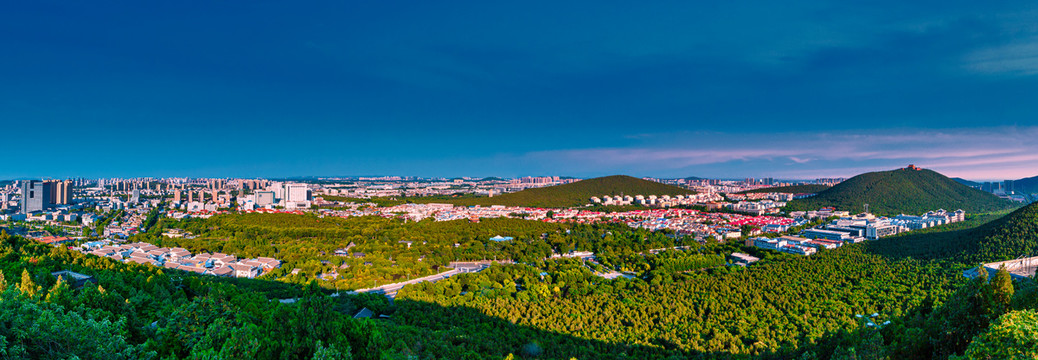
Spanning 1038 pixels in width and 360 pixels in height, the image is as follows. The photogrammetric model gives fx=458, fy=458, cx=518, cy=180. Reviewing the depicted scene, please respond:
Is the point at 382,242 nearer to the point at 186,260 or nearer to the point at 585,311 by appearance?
the point at 186,260

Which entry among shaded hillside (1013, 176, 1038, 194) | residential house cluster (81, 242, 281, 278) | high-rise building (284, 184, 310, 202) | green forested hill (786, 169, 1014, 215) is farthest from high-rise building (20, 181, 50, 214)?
shaded hillside (1013, 176, 1038, 194)

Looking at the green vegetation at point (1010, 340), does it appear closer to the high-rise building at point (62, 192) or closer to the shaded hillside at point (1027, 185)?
the shaded hillside at point (1027, 185)

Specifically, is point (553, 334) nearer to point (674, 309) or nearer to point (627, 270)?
point (674, 309)

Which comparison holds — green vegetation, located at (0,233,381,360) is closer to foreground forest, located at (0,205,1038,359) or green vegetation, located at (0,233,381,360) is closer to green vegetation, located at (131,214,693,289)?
foreground forest, located at (0,205,1038,359)

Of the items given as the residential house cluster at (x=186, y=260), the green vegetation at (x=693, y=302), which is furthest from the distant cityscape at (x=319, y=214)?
the green vegetation at (x=693, y=302)

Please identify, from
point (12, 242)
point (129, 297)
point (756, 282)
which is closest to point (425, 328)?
point (129, 297)

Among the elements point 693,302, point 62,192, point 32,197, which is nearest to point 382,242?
point 693,302

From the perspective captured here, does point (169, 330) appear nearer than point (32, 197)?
Yes
